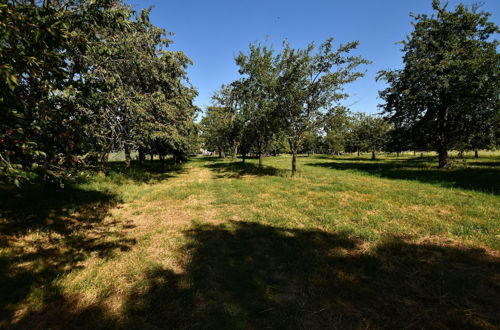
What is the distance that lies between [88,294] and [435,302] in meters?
6.28

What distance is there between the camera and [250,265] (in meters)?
4.55

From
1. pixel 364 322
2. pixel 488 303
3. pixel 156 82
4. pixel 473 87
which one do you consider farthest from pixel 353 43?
pixel 364 322

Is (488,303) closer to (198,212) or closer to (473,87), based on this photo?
(198,212)

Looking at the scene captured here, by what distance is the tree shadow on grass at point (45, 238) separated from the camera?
12.3 feet

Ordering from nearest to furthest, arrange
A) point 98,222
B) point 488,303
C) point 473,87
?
point 488,303
point 98,222
point 473,87

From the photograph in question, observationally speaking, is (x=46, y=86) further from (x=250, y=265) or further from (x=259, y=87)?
(x=259, y=87)

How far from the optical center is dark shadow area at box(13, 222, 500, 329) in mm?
3006

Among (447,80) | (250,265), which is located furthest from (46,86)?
(447,80)

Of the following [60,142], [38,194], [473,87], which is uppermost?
[473,87]

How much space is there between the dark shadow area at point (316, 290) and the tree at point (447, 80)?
805 inches

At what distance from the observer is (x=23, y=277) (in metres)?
3.94

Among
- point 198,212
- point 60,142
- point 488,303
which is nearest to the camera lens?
point 488,303

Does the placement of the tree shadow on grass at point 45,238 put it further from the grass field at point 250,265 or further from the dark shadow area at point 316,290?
the dark shadow area at point 316,290

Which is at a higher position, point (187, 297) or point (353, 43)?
point (353, 43)
